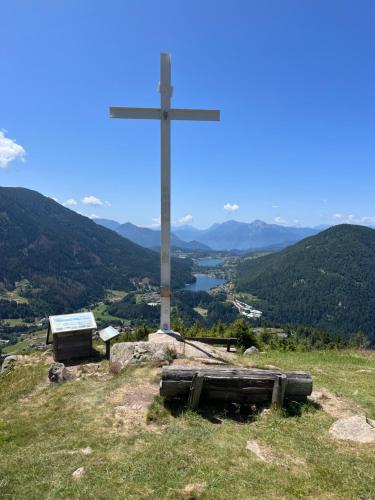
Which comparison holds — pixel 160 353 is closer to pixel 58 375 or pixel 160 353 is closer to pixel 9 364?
pixel 58 375

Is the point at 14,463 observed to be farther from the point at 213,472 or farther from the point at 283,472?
the point at 283,472

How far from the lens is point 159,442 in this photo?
6.69 meters

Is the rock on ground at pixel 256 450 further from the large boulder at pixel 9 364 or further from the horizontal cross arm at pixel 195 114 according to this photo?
the large boulder at pixel 9 364

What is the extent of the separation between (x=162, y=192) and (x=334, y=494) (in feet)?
33.0

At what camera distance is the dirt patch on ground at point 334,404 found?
318 inches

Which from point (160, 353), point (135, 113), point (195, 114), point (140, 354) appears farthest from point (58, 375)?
point (195, 114)

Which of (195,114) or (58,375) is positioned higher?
(195,114)

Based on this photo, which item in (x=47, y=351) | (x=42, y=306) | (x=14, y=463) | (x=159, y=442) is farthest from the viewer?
(x=42, y=306)

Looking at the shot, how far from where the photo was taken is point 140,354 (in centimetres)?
1159

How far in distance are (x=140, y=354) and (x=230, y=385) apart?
171 inches

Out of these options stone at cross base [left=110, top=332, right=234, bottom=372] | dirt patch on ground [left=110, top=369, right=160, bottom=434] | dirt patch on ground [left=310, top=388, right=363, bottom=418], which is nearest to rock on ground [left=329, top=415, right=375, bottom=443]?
dirt patch on ground [left=310, top=388, right=363, bottom=418]

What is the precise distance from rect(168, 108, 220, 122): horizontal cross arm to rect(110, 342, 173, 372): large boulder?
27.0 feet

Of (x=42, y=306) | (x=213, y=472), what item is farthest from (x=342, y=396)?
(x=42, y=306)

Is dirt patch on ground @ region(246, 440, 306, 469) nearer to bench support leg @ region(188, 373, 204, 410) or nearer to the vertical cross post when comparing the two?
bench support leg @ region(188, 373, 204, 410)
